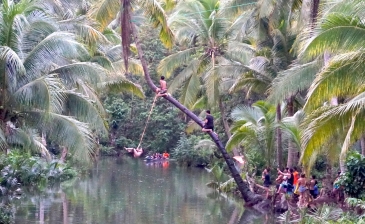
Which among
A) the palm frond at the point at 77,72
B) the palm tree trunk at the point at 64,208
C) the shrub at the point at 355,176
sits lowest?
the palm tree trunk at the point at 64,208

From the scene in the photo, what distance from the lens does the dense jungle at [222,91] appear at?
1135 centimetres

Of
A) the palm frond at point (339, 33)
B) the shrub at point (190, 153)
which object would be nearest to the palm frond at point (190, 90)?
the shrub at point (190, 153)

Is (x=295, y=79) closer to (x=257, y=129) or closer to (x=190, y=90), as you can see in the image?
(x=257, y=129)

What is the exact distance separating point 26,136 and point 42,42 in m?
2.73

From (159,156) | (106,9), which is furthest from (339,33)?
(159,156)

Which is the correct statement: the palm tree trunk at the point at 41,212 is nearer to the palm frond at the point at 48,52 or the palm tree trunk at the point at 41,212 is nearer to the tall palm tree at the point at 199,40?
the palm frond at the point at 48,52

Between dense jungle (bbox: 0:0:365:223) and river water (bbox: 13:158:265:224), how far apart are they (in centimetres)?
27

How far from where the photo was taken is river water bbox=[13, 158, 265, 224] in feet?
53.4

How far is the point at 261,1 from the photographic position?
765 inches

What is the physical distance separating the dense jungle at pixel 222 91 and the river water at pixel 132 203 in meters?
0.27

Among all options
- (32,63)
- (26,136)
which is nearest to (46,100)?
(32,63)

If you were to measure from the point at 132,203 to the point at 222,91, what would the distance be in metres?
7.64

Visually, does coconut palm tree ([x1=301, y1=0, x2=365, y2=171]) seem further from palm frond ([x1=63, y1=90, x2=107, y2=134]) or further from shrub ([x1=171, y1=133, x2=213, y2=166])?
shrub ([x1=171, y1=133, x2=213, y2=166])

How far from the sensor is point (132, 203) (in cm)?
1948
